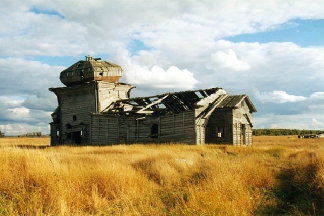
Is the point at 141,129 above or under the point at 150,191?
above

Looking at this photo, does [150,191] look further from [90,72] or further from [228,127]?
[90,72]

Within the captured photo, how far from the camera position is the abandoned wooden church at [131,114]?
1030 inches

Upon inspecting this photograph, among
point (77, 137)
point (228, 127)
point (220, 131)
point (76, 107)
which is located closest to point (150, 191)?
point (228, 127)

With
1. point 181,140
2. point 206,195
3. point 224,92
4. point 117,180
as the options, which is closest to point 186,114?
point 181,140

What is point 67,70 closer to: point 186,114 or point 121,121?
point 121,121

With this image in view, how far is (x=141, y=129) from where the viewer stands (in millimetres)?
27859

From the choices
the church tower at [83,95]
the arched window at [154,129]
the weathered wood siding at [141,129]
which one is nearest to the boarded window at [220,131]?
the weathered wood siding at [141,129]

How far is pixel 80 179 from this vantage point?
816 centimetres

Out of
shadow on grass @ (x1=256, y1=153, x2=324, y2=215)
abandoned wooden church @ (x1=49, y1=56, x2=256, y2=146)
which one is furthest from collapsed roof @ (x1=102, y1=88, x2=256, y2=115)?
shadow on grass @ (x1=256, y1=153, x2=324, y2=215)

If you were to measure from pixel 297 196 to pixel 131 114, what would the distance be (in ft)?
72.9

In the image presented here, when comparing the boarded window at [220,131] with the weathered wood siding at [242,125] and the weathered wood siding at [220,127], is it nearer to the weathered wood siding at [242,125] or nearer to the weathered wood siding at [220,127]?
the weathered wood siding at [220,127]

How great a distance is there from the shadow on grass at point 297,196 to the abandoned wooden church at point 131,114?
50.8ft

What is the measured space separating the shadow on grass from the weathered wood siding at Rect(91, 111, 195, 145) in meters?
15.2

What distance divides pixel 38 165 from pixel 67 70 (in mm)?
28018
